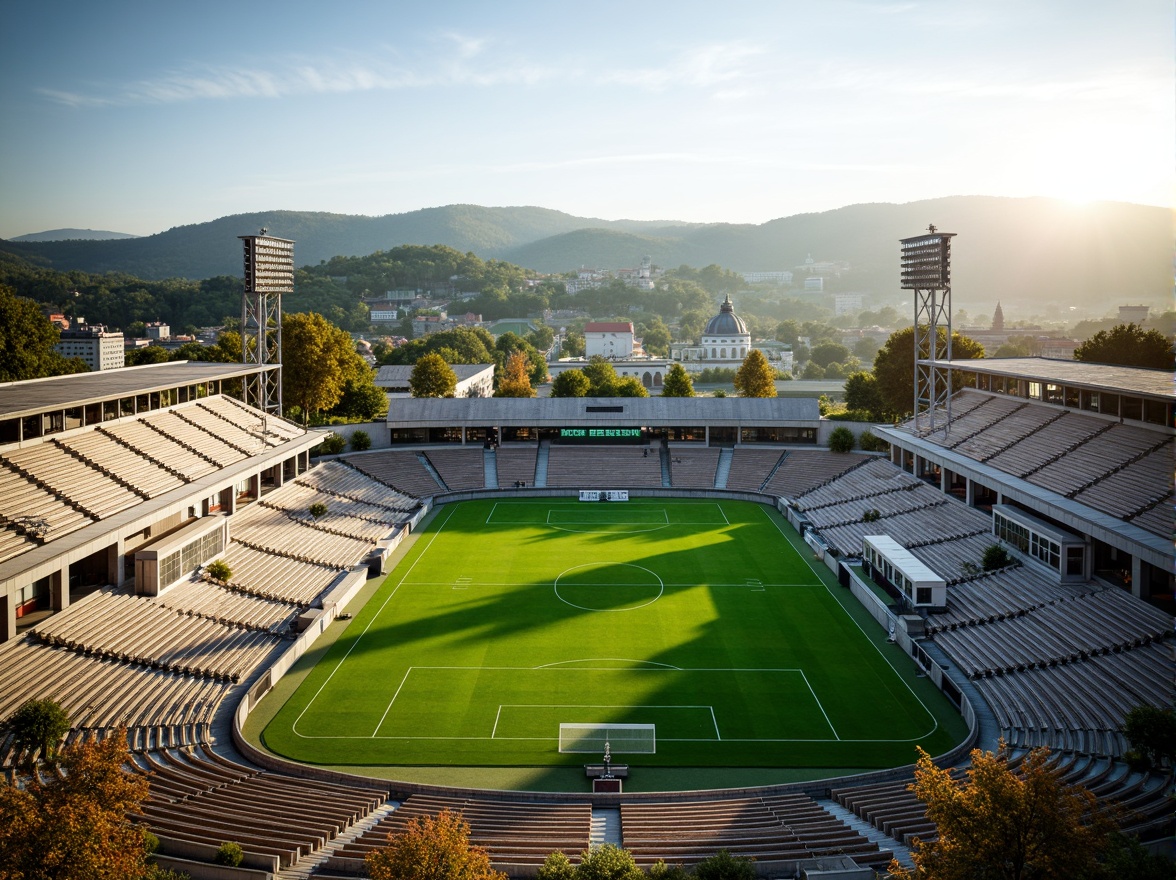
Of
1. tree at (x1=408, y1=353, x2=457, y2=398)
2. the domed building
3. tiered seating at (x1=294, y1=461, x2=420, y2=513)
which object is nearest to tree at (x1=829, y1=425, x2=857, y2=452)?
tiered seating at (x1=294, y1=461, x2=420, y2=513)

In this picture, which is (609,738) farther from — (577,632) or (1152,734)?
(1152,734)

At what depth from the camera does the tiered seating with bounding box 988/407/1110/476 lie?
38.7 meters

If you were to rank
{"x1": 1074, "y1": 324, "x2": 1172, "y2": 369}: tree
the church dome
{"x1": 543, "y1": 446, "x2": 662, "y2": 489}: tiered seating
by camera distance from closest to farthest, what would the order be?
1. {"x1": 1074, "y1": 324, "x2": 1172, "y2": 369}: tree
2. {"x1": 543, "y1": 446, "x2": 662, "y2": 489}: tiered seating
3. the church dome

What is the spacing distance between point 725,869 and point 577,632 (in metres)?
18.3

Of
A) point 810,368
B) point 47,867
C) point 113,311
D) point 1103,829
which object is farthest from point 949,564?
point 113,311

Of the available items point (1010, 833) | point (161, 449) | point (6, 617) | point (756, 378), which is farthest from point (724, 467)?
point (1010, 833)

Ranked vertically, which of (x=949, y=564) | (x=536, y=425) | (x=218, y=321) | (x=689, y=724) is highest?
(x=218, y=321)

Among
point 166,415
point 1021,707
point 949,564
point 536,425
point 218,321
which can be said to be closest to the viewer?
point 1021,707

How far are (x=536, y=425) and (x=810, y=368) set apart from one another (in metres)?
110

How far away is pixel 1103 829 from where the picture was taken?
43.4 feet

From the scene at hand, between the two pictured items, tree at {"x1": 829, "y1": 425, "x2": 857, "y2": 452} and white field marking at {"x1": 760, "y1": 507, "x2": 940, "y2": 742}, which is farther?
tree at {"x1": 829, "y1": 425, "x2": 857, "y2": 452}

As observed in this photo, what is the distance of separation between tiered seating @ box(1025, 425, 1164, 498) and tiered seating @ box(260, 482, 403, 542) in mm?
32964

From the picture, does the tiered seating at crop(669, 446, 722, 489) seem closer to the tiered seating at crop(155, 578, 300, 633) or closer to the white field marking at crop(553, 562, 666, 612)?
the white field marking at crop(553, 562, 666, 612)

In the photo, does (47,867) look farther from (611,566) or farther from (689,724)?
(611,566)
